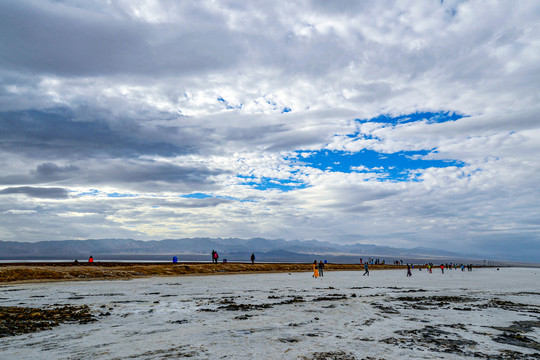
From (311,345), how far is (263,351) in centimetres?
164

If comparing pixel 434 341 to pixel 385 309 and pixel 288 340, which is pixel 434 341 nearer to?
pixel 288 340

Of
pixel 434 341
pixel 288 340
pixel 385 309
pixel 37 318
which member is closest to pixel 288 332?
pixel 288 340

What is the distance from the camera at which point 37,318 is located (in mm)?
15414

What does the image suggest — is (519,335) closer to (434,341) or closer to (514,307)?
(434,341)

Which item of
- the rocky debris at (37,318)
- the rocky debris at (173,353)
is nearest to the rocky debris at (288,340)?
the rocky debris at (173,353)

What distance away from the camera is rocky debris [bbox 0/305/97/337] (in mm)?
13370

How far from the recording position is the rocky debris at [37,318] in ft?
43.9

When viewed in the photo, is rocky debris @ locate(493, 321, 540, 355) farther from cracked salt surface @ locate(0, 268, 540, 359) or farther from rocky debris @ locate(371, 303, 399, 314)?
rocky debris @ locate(371, 303, 399, 314)

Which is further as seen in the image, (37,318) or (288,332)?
(37,318)

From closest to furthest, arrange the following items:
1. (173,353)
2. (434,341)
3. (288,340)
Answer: (173,353)
(288,340)
(434,341)

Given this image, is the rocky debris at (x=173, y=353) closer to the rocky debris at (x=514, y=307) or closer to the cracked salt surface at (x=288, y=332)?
the cracked salt surface at (x=288, y=332)

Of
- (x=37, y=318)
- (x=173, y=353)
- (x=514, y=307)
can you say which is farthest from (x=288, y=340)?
(x=514, y=307)

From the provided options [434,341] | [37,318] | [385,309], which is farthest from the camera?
[385,309]

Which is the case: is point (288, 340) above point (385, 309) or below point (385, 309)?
above
